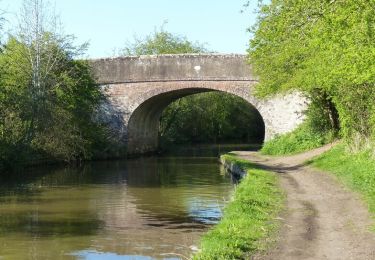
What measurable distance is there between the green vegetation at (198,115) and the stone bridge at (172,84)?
828 cm

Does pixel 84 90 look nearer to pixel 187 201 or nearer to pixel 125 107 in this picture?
pixel 125 107

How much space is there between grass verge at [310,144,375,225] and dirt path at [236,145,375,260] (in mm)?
230

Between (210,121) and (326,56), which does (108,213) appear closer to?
(326,56)

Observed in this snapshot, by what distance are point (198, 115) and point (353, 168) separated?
32.0 m

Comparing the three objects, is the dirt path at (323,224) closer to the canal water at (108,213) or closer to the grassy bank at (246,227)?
the grassy bank at (246,227)

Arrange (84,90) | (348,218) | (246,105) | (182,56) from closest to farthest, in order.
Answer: (348,218)
(84,90)
(182,56)
(246,105)

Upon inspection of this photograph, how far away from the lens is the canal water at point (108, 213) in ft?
28.7

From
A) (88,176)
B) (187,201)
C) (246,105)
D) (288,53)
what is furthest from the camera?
(246,105)

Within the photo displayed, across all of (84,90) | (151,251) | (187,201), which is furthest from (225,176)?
(151,251)

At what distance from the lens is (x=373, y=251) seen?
22.9 feet

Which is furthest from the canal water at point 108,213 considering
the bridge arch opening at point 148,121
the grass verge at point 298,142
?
the bridge arch opening at point 148,121

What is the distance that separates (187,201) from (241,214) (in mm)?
4537

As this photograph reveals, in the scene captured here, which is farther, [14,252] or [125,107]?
[125,107]

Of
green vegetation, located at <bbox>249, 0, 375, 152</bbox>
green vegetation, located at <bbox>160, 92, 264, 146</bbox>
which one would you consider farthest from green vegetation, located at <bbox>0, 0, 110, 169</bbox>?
green vegetation, located at <bbox>160, 92, 264, 146</bbox>
